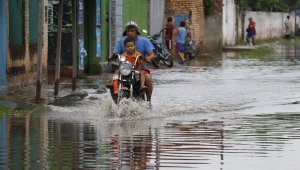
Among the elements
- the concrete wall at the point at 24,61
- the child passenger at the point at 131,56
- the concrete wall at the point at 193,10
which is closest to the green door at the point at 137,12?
the concrete wall at the point at 193,10

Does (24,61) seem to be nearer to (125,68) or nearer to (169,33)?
(125,68)

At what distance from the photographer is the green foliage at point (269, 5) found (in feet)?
202

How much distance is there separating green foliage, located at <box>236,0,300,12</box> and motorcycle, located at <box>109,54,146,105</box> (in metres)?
42.0

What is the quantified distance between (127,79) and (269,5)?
5190 centimetres

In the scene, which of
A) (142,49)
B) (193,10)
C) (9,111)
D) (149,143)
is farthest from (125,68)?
(193,10)

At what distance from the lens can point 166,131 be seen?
1341 cm

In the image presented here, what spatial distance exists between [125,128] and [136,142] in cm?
187

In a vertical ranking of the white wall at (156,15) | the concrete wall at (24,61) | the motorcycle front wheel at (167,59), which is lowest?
the motorcycle front wheel at (167,59)

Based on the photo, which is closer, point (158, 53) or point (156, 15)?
point (158, 53)

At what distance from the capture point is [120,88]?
15914mm

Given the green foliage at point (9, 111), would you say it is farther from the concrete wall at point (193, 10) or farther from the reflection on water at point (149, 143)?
Result: the concrete wall at point (193, 10)

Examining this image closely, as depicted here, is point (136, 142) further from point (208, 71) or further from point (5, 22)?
point (208, 71)

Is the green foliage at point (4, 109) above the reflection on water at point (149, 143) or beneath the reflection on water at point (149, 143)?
beneath

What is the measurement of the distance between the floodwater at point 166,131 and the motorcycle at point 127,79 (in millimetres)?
247
